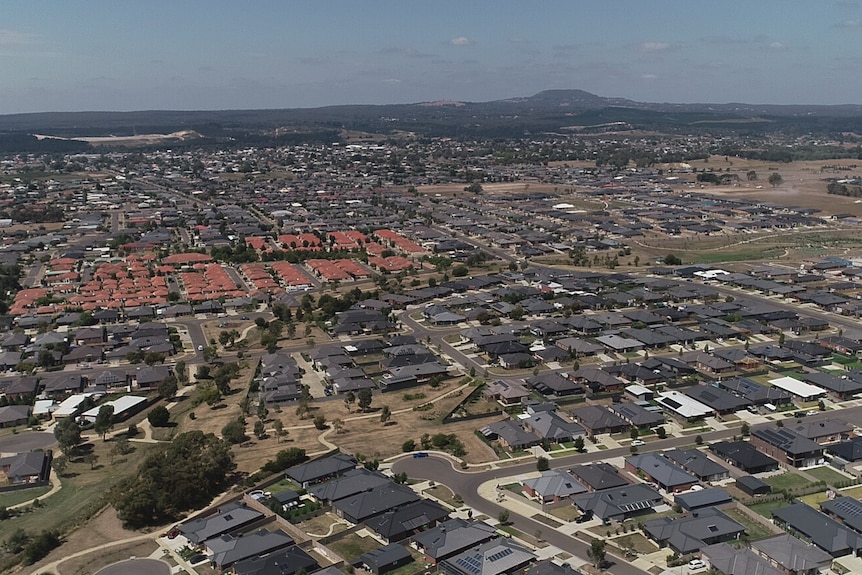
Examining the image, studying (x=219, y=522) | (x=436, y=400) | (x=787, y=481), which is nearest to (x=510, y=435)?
(x=436, y=400)

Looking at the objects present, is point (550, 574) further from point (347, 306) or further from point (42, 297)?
point (42, 297)

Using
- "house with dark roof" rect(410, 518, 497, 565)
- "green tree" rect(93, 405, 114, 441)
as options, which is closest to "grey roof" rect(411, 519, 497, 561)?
"house with dark roof" rect(410, 518, 497, 565)

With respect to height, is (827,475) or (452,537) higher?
(452,537)

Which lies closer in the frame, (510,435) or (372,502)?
(372,502)

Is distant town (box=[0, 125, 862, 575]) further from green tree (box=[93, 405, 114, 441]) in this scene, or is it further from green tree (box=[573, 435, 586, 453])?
green tree (box=[93, 405, 114, 441])

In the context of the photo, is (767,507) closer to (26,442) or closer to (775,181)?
(26,442)

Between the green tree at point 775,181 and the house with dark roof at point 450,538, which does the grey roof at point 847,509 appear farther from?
the green tree at point 775,181

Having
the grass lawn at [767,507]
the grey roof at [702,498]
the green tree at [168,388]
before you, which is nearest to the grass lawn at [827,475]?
the grass lawn at [767,507]
